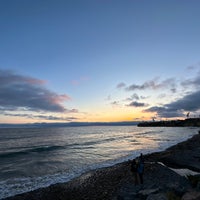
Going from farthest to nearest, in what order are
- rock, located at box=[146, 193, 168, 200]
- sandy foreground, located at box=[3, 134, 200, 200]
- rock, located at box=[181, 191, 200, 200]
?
sandy foreground, located at box=[3, 134, 200, 200] → rock, located at box=[146, 193, 168, 200] → rock, located at box=[181, 191, 200, 200]

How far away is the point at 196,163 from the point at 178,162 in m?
2.05

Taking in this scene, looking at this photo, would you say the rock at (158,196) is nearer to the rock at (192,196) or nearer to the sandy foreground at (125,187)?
the sandy foreground at (125,187)

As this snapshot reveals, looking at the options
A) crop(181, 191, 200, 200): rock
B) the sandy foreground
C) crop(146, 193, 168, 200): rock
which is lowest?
the sandy foreground

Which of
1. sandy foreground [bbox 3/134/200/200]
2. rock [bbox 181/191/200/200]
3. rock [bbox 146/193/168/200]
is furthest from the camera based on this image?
sandy foreground [bbox 3/134/200/200]

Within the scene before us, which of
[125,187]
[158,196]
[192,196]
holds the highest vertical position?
[192,196]

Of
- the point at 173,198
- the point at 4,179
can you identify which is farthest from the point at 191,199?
the point at 4,179

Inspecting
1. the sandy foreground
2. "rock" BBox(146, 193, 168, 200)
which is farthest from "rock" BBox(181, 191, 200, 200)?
"rock" BBox(146, 193, 168, 200)

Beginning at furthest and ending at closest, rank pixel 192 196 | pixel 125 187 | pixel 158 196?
pixel 125 187
pixel 158 196
pixel 192 196

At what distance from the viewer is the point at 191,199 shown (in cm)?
1070

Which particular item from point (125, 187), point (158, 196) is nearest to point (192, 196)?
point (158, 196)

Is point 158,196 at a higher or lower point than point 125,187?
higher

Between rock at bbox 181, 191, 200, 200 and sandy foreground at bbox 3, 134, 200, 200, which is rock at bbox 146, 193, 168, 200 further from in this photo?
rock at bbox 181, 191, 200, 200

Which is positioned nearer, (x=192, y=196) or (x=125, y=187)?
(x=192, y=196)

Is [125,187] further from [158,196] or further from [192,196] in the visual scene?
[192,196]
